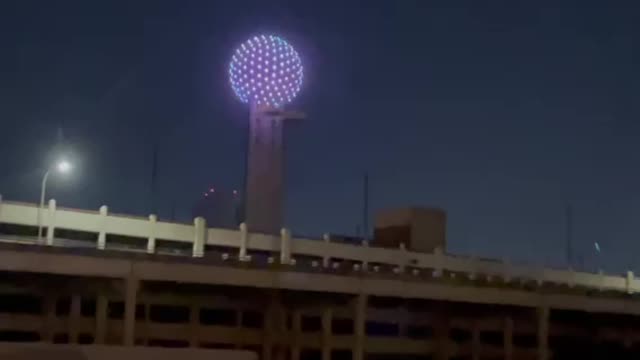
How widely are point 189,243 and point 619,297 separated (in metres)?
18.8

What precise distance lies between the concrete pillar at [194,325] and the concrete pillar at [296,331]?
3707 mm

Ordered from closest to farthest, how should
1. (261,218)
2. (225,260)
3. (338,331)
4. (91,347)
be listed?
(91,347)
(225,260)
(338,331)
(261,218)

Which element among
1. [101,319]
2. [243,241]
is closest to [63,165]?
[101,319]

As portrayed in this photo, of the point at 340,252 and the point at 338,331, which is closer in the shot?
the point at 338,331

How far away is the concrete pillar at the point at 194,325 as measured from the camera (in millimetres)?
39125

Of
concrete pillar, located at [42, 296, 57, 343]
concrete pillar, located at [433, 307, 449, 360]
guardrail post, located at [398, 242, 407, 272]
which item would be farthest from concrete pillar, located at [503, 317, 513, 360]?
concrete pillar, located at [42, 296, 57, 343]

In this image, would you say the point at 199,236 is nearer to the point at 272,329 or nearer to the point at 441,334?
the point at 272,329

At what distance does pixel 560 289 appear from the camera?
40.4 m

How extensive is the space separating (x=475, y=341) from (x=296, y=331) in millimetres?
8738

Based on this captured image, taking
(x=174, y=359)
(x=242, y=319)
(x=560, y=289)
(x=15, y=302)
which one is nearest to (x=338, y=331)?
(x=242, y=319)

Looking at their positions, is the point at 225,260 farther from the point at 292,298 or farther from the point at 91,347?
the point at 91,347

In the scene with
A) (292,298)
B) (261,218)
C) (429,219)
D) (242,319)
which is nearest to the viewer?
(292,298)

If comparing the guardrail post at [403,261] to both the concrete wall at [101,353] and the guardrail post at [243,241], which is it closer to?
the guardrail post at [243,241]

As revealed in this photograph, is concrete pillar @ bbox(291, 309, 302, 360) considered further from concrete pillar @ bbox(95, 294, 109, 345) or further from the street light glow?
the street light glow
